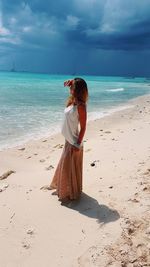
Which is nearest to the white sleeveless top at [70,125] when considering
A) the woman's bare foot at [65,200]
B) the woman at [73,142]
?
the woman at [73,142]

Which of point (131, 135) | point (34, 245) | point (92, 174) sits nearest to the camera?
point (34, 245)

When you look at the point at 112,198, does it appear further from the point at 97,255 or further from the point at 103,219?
the point at 97,255

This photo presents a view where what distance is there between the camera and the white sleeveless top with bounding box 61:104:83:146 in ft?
15.8

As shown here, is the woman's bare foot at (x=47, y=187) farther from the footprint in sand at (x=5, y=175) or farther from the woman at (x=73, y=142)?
the footprint in sand at (x=5, y=175)

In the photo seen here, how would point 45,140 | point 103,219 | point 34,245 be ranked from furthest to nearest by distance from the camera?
point 45,140, point 103,219, point 34,245

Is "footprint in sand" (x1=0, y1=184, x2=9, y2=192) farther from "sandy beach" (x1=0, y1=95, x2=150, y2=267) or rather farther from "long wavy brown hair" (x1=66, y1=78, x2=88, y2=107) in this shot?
"long wavy brown hair" (x1=66, y1=78, x2=88, y2=107)

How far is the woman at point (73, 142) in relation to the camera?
468 centimetres

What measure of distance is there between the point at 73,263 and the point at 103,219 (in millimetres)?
1003

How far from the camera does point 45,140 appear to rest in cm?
1061

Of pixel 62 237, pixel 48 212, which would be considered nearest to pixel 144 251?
pixel 62 237

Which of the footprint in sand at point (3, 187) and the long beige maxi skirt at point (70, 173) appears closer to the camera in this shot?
the long beige maxi skirt at point (70, 173)

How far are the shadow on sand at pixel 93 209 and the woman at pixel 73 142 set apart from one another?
12 centimetres

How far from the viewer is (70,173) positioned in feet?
16.3

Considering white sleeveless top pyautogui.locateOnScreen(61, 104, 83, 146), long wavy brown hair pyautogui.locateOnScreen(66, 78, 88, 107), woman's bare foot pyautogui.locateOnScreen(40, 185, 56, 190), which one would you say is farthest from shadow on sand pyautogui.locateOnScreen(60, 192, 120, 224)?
long wavy brown hair pyautogui.locateOnScreen(66, 78, 88, 107)
